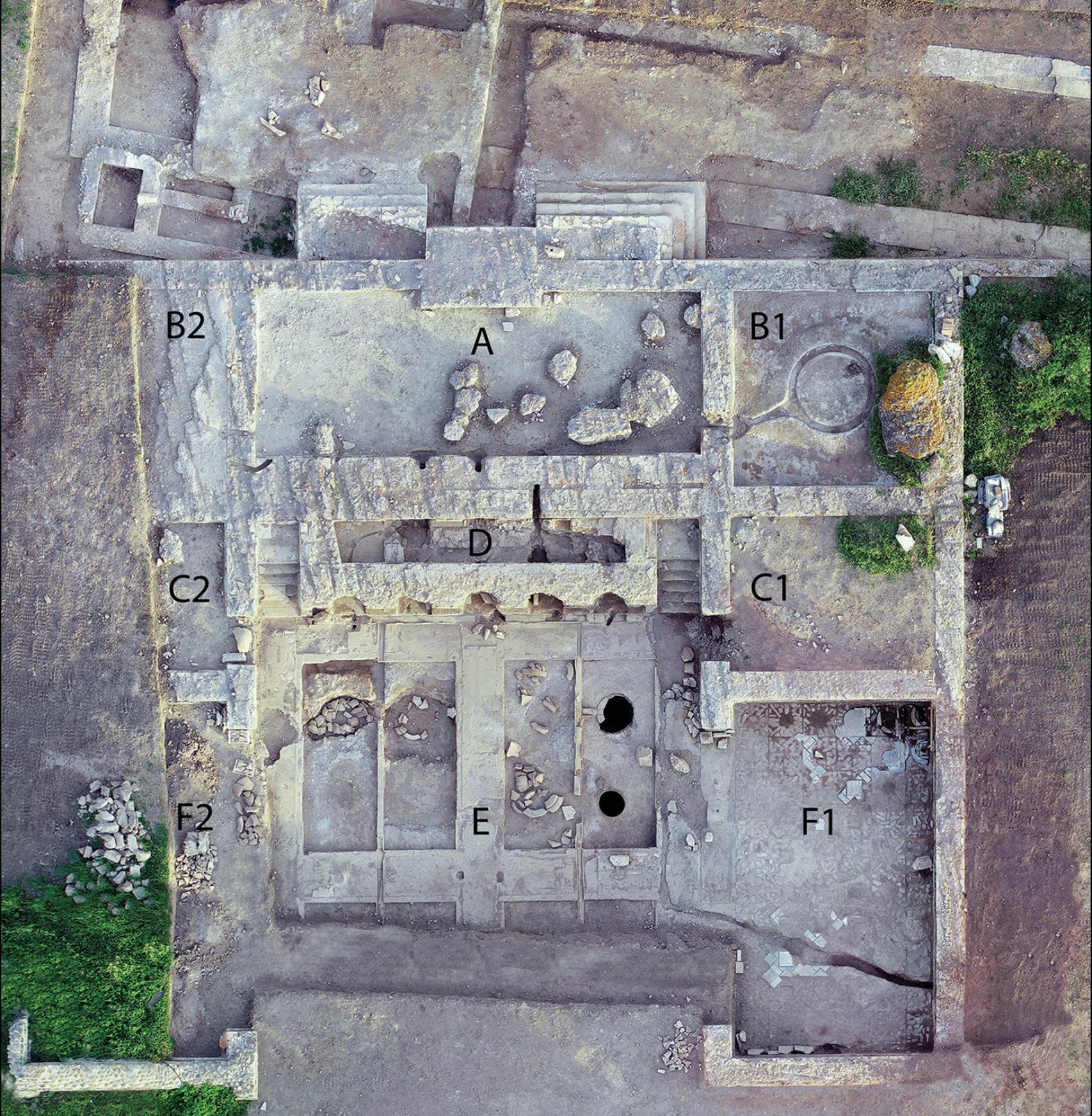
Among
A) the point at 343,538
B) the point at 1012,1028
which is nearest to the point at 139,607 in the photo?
the point at 343,538

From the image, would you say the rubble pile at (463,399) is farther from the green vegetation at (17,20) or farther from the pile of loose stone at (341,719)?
the green vegetation at (17,20)

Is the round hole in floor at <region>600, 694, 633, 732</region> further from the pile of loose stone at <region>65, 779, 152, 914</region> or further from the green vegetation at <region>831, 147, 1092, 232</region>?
the green vegetation at <region>831, 147, 1092, 232</region>

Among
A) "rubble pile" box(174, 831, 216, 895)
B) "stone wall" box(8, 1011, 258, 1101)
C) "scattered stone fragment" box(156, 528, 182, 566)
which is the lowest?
"stone wall" box(8, 1011, 258, 1101)

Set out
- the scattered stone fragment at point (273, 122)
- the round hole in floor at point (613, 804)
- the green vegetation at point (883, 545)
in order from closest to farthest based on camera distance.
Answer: the green vegetation at point (883, 545) < the scattered stone fragment at point (273, 122) < the round hole in floor at point (613, 804)

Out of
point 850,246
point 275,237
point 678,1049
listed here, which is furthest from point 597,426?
point 678,1049

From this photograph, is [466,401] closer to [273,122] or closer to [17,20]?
[273,122]

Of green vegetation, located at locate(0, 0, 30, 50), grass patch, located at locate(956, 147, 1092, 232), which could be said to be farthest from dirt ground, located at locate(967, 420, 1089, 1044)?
green vegetation, located at locate(0, 0, 30, 50)

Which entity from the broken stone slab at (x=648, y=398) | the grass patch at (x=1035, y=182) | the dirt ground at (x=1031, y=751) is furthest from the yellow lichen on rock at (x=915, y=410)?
the grass patch at (x=1035, y=182)
